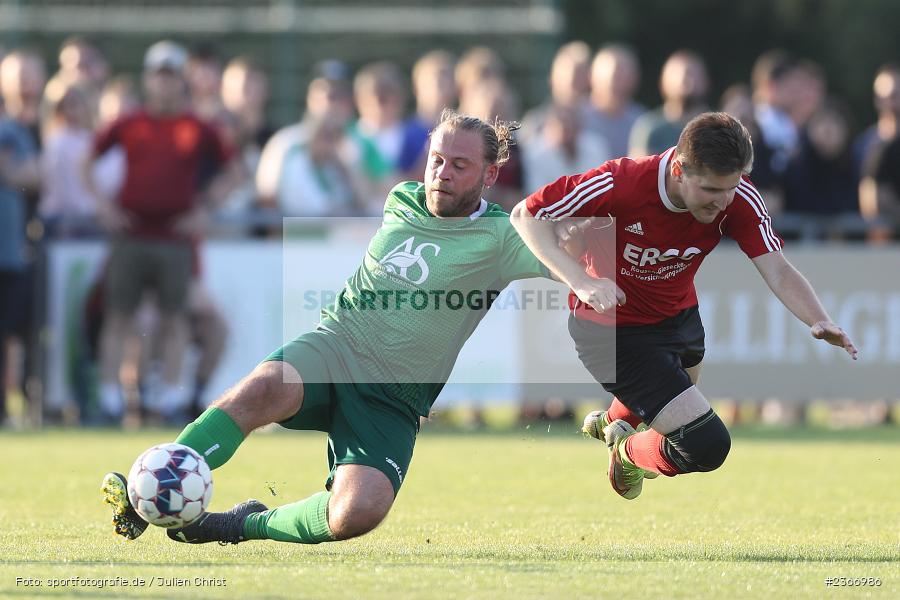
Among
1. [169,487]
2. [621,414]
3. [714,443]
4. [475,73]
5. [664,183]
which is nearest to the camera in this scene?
[169,487]

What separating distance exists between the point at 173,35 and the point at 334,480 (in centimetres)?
1158

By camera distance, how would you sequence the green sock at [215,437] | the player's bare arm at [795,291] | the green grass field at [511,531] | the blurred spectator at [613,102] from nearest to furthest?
1. the green grass field at [511,531]
2. the green sock at [215,437]
3. the player's bare arm at [795,291]
4. the blurred spectator at [613,102]

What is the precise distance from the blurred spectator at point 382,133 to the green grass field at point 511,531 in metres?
3.03

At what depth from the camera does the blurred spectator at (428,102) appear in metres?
13.6

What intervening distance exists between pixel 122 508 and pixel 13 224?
7.13 meters

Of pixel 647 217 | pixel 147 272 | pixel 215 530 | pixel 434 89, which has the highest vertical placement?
pixel 434 89

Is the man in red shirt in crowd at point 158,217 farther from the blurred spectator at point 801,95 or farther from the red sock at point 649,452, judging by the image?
the red sock at point 649,452

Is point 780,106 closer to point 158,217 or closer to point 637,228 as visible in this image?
point 158,217

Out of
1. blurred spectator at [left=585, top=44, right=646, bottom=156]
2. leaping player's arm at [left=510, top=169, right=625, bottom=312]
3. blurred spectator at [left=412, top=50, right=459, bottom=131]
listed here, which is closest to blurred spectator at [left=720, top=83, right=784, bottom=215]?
blurred spectator at [left=585, top=44, right=646, bottom=156]

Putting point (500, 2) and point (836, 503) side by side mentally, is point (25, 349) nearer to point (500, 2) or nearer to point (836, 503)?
point (500, 2)

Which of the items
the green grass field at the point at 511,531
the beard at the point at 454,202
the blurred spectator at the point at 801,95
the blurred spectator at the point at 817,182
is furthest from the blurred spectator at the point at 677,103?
the beard at the point at 454,202

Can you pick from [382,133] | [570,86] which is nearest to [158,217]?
[382,133]

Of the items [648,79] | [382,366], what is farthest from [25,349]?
[648,79]

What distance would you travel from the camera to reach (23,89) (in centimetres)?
1359
